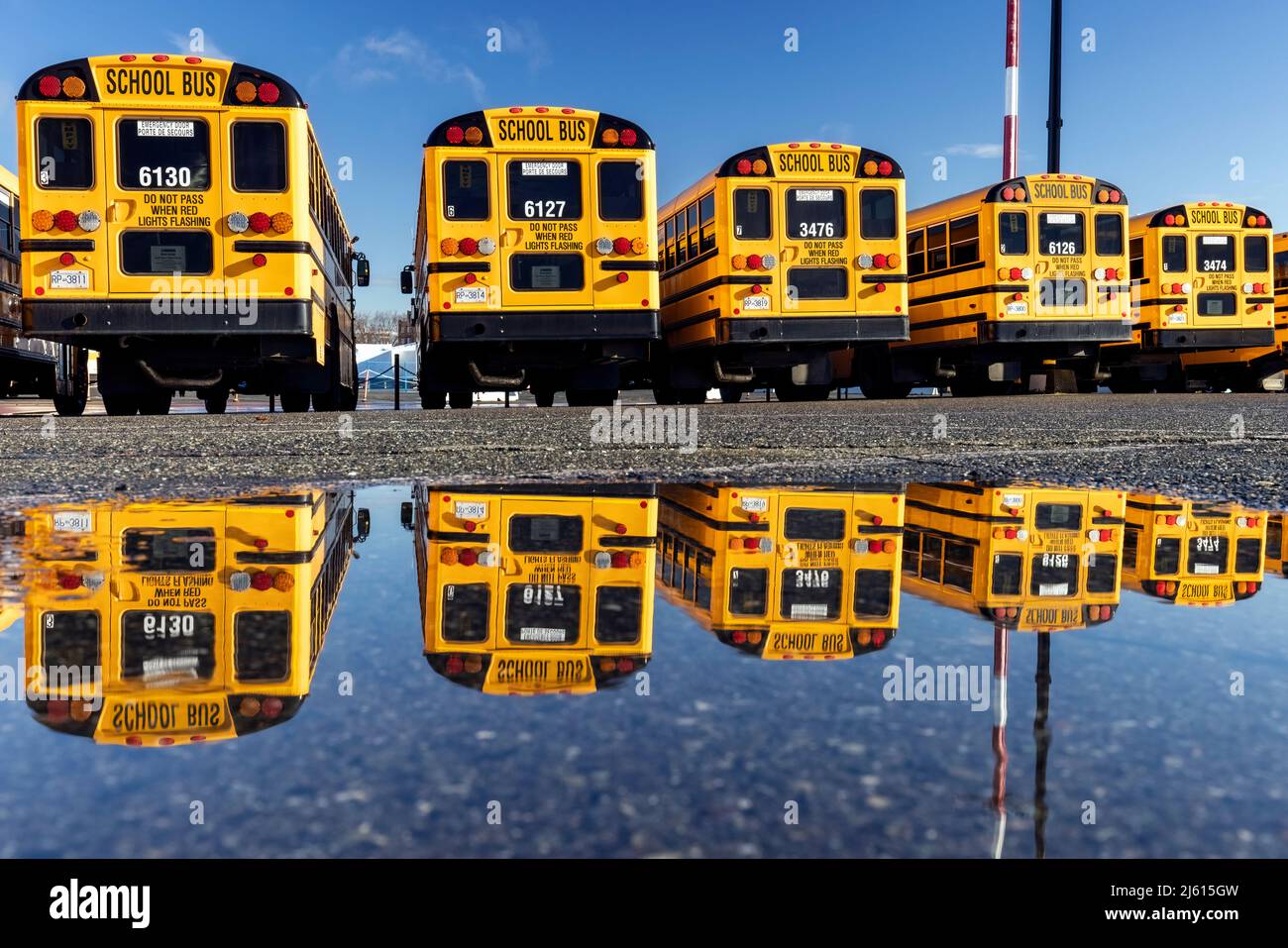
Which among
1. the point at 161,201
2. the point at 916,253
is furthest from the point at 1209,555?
the point at 916,253

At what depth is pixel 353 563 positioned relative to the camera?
1.76 metres

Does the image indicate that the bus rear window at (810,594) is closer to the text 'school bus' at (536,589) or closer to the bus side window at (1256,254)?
the text 'school bus' at (536,589)

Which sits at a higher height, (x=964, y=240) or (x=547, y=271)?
(x=964, y=240)

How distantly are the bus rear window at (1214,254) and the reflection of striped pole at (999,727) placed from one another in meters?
15.9

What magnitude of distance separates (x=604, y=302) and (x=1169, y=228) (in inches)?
383

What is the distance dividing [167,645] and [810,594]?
848mm

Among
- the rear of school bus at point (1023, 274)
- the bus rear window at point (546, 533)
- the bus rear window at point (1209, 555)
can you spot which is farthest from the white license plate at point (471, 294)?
the bus rear window at point (1209, 555)

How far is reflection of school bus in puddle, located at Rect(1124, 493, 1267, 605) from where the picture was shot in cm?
157

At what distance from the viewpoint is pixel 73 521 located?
84.1 inches

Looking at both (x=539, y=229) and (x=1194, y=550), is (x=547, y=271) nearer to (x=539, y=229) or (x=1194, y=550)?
(x=539, y=229)

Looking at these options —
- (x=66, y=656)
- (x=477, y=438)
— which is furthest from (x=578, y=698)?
(x=477, y=438)

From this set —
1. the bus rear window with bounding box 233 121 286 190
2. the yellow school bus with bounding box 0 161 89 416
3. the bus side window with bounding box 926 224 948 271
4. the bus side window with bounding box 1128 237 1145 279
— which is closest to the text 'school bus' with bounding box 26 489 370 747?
the bus rear window with bounding box 233 121 286 190

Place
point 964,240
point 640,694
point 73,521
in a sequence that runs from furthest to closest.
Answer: point 964,240, point 73,521, point 640,694

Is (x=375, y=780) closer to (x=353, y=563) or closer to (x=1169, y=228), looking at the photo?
(x=353, y=563)
